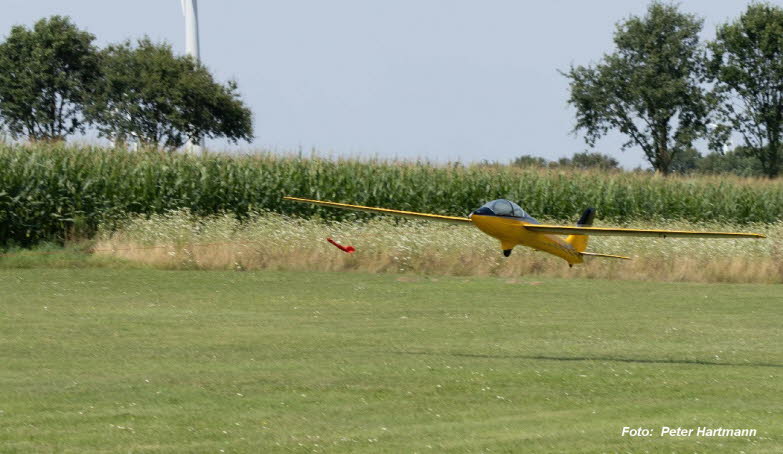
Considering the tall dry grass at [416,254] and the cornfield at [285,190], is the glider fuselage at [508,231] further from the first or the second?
the cornfield at [285,190]

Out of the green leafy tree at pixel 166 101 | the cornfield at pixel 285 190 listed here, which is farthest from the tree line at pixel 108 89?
the cornfield at pixel 285 190

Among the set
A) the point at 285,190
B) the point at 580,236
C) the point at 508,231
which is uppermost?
the point at 285,190

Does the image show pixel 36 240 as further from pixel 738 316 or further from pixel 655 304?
pixel 738 316

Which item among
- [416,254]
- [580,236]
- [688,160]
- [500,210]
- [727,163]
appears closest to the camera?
[500,210]

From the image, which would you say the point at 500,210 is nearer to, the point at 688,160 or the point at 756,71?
the point at 756,71

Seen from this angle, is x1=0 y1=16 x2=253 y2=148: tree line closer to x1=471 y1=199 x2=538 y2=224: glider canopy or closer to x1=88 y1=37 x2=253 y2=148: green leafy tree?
x1=88 y1=37 x2=253 y2=148: green leafy tree

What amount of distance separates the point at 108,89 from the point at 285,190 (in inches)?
1611

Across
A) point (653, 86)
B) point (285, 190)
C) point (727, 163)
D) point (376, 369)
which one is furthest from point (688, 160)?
point (376, 369)

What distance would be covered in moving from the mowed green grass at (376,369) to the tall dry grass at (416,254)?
4.52 metres

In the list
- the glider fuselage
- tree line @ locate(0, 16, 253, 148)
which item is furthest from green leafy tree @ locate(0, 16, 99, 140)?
the glider fuselage

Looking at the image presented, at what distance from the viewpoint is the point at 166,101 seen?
240 feet

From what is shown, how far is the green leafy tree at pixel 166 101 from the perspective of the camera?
2889 inches

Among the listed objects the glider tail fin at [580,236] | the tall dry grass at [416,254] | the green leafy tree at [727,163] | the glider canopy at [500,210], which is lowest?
the tall dry grass at [416,254]

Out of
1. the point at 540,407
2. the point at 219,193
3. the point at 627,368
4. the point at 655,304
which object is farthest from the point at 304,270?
the point at 540,407
